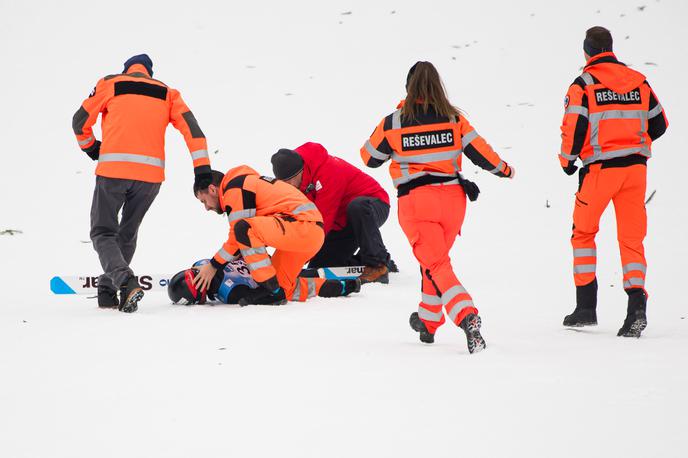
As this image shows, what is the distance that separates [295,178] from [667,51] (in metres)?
7.09

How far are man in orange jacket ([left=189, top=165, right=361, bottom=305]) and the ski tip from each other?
1023mm

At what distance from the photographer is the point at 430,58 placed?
11125 mm

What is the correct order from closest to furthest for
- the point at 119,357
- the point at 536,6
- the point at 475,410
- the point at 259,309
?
the point at 475,410
the point at 119,357
the point at 259,309
the point at 536,6

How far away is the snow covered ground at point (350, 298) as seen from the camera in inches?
105

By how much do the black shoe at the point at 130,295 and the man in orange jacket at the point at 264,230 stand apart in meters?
0.45

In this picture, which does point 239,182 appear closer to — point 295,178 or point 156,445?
point 295,178

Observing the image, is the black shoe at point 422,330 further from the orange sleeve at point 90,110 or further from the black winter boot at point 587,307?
the orange sleeve at point 90,110

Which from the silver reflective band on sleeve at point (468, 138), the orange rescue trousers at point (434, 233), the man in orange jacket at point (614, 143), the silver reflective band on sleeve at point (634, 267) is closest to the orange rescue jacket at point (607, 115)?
the man in orange jacket at point (614, 143)

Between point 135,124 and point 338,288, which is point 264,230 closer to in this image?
point 338,288

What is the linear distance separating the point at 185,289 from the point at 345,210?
1.57 metres

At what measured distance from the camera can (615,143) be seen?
4227mm

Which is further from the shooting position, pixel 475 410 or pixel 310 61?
pixel 310 61

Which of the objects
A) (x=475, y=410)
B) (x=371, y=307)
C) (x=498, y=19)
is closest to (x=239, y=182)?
(x=371, y=307)

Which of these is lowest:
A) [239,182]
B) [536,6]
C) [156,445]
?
[156,445]
